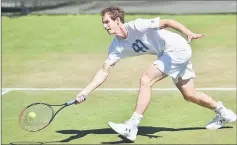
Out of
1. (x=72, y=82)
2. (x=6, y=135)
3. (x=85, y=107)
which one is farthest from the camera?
(x=72, y=82)

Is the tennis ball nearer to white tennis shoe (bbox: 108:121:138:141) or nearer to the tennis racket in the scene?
the tennis racket

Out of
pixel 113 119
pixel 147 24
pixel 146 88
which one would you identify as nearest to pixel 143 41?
pixel 147 24

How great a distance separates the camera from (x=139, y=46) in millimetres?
8266

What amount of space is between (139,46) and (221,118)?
1.48 m

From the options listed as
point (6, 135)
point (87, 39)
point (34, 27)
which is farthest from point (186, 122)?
point (34, 27)

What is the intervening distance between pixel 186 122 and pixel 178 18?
11.0m

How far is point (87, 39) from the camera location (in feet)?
57.9

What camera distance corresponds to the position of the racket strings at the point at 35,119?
7.87 m

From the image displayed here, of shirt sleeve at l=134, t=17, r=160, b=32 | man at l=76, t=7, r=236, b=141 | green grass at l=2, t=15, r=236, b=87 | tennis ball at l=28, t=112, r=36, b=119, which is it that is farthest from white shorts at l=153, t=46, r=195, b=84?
green grass at l=2, t=15, r=236, b=87

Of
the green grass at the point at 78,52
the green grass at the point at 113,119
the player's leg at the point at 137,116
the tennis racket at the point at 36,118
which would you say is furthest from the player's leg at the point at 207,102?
the green grass at the point at 78,52

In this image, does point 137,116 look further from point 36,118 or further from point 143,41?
point 36,118

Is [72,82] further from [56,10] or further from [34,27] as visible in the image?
[56,10]

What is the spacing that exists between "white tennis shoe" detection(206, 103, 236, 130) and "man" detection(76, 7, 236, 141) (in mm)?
662

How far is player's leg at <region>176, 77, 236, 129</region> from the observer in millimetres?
8617
